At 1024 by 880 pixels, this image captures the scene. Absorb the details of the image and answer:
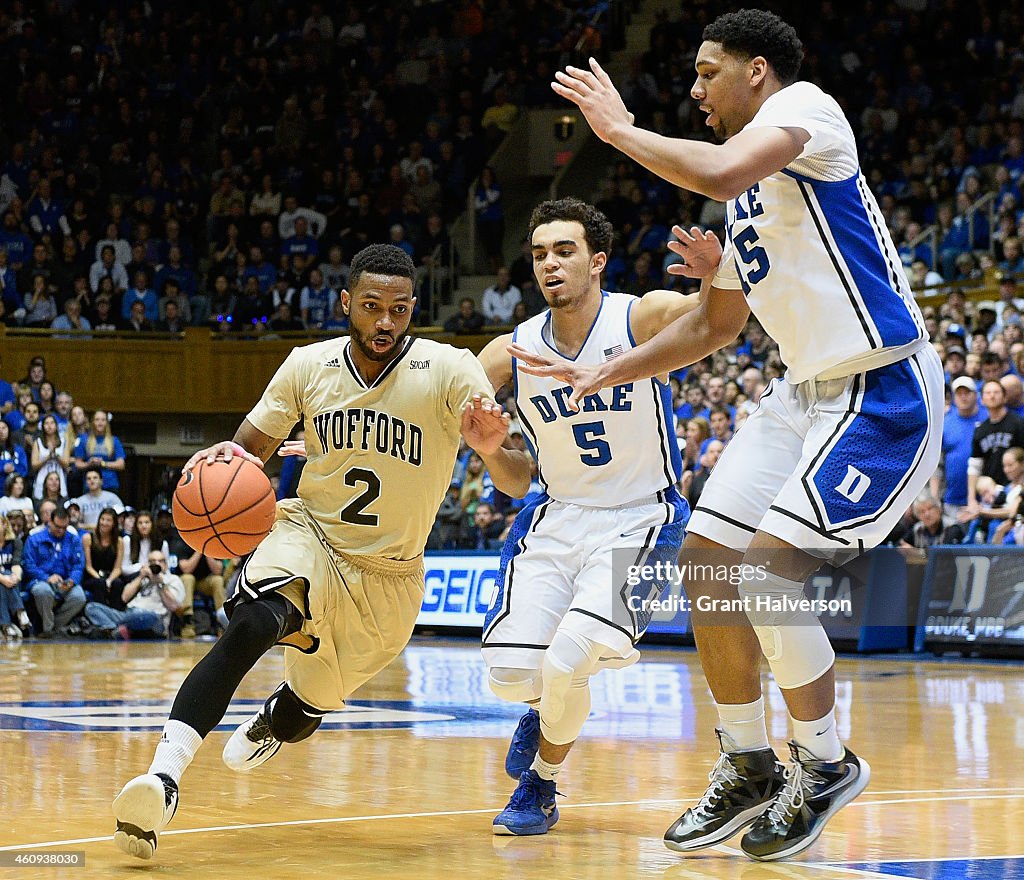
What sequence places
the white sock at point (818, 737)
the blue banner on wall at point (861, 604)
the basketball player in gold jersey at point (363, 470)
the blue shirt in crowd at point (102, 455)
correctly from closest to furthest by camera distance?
the white sock at point (818, 737), the basketball player in gold jersey at point (363, 470), the blue banner on wall at point (861, 604), the blue shirt in crowd at point (102, 455)

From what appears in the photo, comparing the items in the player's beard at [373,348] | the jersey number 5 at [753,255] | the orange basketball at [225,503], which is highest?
the jersey number 5 at [753,255]

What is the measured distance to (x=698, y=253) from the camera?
16.1ft

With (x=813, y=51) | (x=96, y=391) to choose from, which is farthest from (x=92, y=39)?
(x=813, y=51)

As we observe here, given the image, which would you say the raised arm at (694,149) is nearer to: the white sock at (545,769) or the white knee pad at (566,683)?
the white knee pad at (566,683)

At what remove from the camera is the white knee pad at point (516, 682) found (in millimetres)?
5180

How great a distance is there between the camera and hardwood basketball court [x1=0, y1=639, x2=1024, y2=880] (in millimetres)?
4352

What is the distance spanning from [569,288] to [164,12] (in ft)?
74.5

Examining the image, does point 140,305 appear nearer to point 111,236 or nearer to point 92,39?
point 111,236

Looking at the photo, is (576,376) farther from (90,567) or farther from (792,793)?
(90,567)

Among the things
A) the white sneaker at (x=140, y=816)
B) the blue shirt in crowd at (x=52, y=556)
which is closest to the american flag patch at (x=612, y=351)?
the white sneaker at (x=140, y=816)

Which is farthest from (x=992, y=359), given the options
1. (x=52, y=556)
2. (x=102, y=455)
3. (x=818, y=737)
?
(x=102, y=455)

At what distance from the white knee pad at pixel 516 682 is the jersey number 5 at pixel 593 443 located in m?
0.82

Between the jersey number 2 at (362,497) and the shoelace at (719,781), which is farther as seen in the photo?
the jersey number 2 at (362,497)

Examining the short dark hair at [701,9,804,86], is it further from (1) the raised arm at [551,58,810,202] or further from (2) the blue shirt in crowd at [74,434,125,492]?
(2) the blue shirt in crowd at [74,434,125,492]
